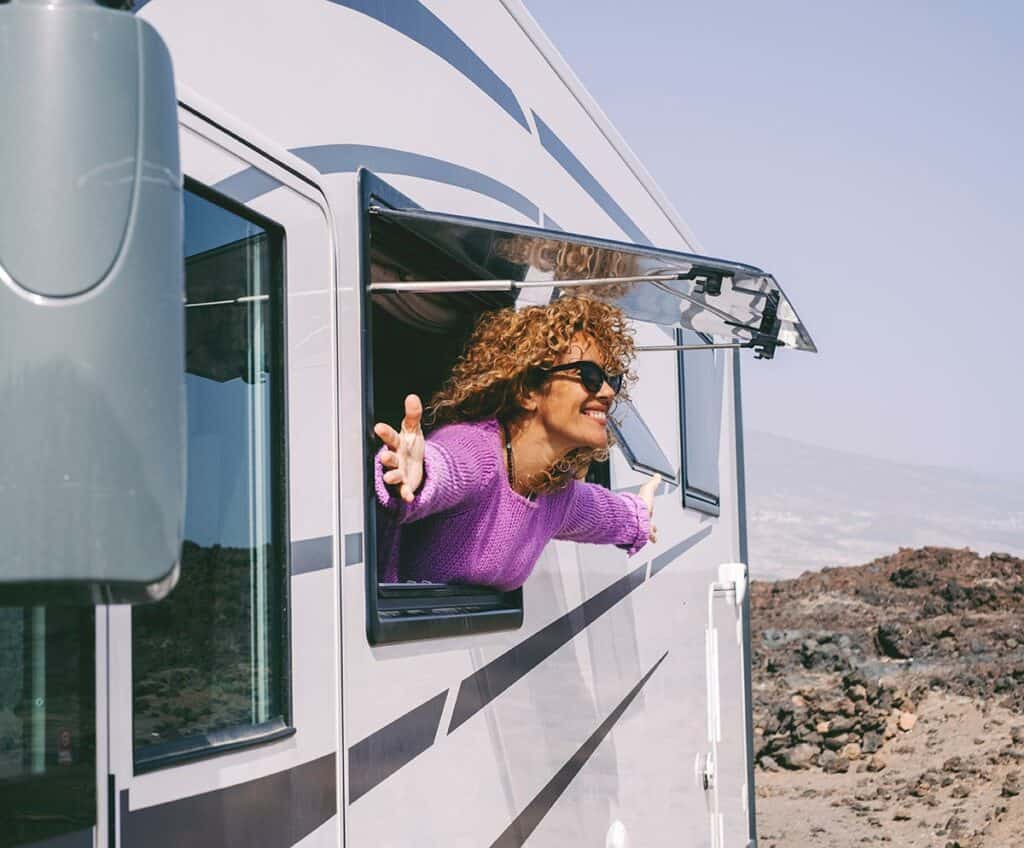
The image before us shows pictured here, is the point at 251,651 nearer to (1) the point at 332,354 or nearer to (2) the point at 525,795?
(1) the point at 332,354

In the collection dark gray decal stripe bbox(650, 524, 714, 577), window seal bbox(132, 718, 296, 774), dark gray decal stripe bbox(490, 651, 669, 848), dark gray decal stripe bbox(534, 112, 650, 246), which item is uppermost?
dark gray decal stripe bbox(534, 112, 650, 246)

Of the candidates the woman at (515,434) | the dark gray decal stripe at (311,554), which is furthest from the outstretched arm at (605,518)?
the dark gray decal stripe at (311,554)

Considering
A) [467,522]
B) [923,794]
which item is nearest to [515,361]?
[467,522]

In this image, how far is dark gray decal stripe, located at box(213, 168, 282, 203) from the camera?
1855 millimetres

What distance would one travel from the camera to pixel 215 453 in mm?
1865

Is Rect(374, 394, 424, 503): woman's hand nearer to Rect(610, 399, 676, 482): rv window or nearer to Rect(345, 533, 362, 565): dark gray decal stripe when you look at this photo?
Rect(345, 533, 362, 565): dark gray decal stripe

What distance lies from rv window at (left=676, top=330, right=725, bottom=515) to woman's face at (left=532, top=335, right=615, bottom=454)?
1.85 metres

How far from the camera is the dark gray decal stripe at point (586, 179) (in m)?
3.44

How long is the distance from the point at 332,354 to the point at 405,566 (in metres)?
0.63

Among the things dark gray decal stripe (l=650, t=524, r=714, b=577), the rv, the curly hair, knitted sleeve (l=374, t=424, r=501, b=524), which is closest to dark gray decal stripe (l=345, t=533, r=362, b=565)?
the rv

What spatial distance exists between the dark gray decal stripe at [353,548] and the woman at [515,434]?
34 centimetres

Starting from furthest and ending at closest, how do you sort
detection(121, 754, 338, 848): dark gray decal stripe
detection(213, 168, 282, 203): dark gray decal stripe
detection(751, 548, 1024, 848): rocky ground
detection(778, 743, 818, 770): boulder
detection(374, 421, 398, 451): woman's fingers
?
1. detection(778, 743, 818, 770): boulder
2. detection(751, 548, 1024, 848): rocky ground
3. detection(374, 421, 398, 451): woman's fingers
4. detection(213, 168, 282, 203): dark gray decal stripe
5. detection(121, 754, 338, 848): dark gray decal stripe

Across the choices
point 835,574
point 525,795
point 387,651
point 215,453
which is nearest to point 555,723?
point 525,795

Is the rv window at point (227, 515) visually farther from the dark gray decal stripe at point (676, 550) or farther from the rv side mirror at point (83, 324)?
the dark gray decal stripe at point (676, 550)
